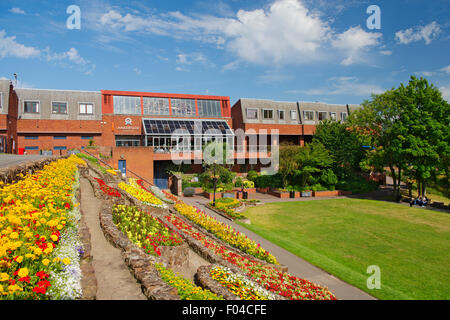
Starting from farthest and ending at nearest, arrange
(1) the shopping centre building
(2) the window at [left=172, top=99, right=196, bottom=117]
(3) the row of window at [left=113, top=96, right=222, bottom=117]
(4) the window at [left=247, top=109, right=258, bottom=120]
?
(4) the window at [left=247, top=109, right=258, bottom=120]
(2) the window at [left=172, top=99, right=196, bottom=117]
(3) the row of window at [left=113, top=96, right=222, bottom=117]
(1) the shopping centre building

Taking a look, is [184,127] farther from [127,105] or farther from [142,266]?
[142,266]

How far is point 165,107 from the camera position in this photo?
4106 cm

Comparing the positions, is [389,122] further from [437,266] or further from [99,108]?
[99,108]

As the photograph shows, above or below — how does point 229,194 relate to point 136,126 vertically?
below

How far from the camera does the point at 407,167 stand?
2883cm

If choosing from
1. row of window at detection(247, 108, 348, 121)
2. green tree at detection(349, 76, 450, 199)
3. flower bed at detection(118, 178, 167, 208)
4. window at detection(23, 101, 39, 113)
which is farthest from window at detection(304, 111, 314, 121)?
window at detection(23, 101, 39, 113)

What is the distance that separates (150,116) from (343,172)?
27357 mm

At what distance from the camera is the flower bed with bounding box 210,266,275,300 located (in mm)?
6642

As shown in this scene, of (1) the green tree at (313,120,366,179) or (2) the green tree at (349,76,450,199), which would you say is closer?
(2) the green tree at (349,76,450,199)

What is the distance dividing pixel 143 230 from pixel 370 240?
13.6 m

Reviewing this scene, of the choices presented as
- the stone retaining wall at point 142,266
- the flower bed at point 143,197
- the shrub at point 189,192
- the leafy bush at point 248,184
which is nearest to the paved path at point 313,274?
the flower bed at point 143,197

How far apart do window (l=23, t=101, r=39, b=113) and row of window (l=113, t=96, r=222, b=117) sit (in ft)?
31.0

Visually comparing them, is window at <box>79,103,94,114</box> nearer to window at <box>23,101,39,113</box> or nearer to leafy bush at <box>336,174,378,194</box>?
window at <box>23,101,39,113</box>

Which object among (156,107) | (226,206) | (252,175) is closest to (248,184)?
(252,175)
